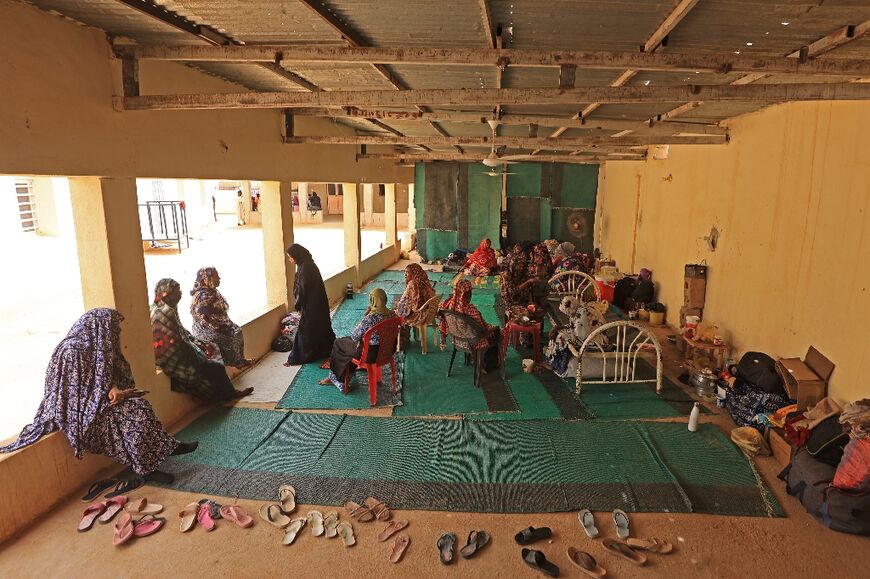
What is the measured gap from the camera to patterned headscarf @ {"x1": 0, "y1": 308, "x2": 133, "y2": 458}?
385cm

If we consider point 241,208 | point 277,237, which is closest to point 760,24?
point 277,237

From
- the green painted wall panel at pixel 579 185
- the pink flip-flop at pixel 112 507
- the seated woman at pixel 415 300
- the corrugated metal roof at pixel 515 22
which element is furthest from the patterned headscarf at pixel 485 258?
the pink flip-flop at pixel 112 507

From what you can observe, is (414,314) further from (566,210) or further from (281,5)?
(566,210)

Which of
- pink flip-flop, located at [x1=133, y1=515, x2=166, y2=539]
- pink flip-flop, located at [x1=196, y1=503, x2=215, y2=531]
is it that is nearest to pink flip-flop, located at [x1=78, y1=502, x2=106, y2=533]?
Answer: pink flip-flop, located at [x1=133, y1=515, x2=166, y2=539]

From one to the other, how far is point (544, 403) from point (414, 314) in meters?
2.43

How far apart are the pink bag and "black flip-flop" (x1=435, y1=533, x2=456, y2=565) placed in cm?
273

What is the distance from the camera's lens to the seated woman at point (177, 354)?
5.12 m

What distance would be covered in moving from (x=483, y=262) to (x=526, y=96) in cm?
877

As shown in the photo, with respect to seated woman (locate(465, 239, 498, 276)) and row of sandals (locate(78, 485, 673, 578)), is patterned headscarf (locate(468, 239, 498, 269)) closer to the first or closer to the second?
→ seated woman (locate(465, 239, 498, 276))

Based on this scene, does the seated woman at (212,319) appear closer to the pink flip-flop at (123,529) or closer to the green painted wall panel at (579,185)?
the pink flip-flop at (123,529)

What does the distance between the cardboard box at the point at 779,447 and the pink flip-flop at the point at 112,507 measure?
208 inches

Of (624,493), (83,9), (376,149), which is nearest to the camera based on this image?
(83,9)

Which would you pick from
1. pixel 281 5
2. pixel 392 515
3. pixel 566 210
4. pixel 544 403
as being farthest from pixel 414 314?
pixel 566 210

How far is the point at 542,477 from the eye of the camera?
4.28 metres
